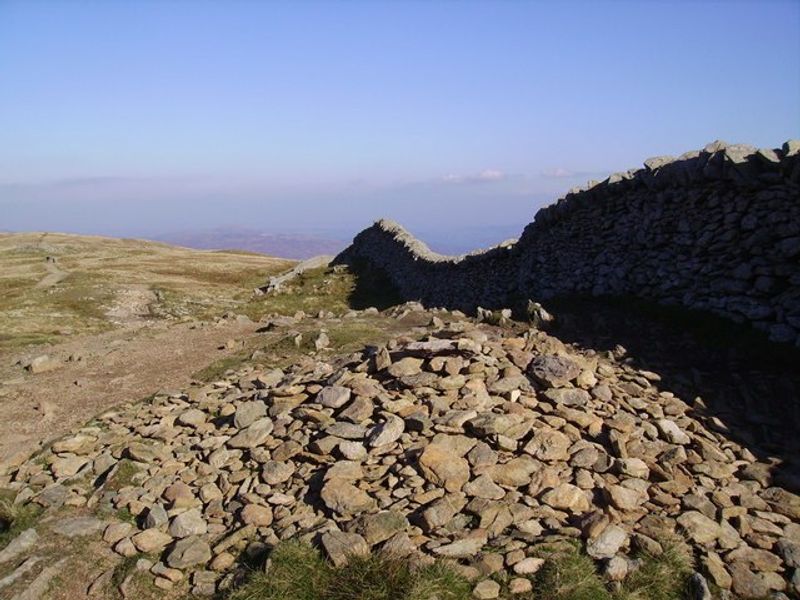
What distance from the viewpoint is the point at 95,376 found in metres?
14.6

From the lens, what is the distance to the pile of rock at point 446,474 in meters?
6.26

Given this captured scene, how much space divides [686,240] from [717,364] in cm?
356

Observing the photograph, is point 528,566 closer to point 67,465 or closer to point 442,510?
point 442,510

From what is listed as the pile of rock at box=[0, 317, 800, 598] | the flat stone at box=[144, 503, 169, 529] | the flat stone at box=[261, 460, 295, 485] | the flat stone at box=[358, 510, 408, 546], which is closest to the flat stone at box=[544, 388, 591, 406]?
the pile of rock at box=[0, 317, 800, 598]

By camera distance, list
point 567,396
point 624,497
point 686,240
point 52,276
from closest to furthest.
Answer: point 624,497
point 567,396
point 686,240
point 52,276

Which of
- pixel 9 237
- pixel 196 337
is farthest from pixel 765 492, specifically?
pixel 9 237

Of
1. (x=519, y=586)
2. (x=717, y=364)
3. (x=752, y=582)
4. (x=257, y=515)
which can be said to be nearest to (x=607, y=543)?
(x=519, y=586)

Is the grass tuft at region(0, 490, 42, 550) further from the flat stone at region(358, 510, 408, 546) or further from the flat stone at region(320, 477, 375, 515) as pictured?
the flat stone at region(358, 510, 408, 546)

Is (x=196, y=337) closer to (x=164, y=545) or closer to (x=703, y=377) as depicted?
(x=164, y=545)

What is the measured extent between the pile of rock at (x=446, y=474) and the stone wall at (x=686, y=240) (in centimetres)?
314

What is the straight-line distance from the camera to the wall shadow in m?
8.30

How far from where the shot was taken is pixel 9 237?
291ft

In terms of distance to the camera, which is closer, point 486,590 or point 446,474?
point 486,590

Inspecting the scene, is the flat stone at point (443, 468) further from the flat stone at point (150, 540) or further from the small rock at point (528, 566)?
the flat stone at point (150, 540)
